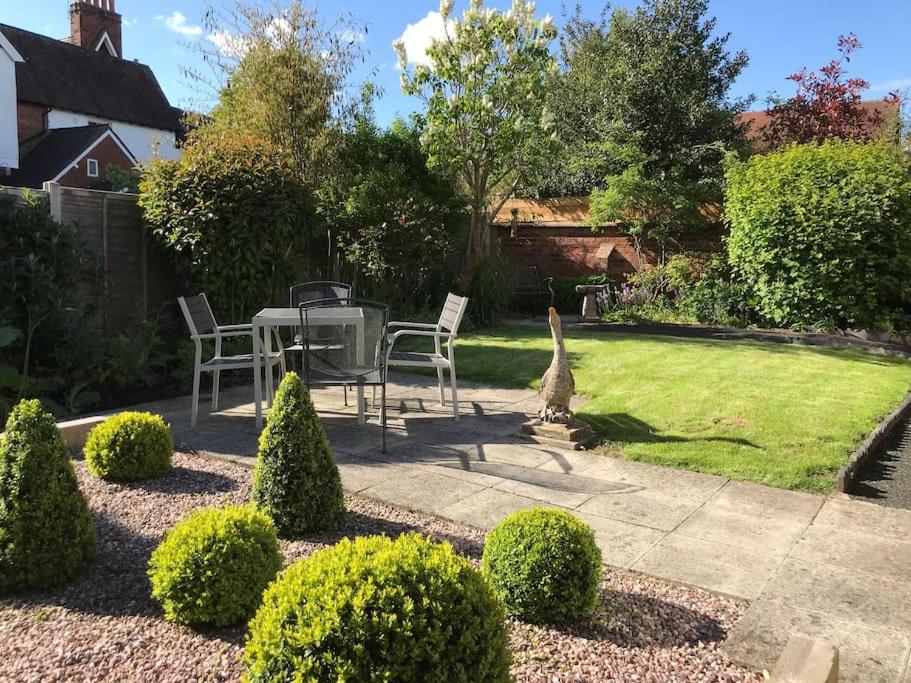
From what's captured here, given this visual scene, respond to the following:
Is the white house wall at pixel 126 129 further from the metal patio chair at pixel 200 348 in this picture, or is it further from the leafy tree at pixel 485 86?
the metal patio chair at pixel 200 348

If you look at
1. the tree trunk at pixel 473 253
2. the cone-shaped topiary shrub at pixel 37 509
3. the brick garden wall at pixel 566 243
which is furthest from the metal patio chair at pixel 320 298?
the brick garden wall at pixel 566 243

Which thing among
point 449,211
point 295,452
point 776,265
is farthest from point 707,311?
point 295,452

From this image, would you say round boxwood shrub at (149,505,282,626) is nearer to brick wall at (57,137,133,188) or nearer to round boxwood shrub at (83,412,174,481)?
round boxwood shrub at (83,412,174,481)

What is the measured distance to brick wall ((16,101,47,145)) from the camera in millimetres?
24984

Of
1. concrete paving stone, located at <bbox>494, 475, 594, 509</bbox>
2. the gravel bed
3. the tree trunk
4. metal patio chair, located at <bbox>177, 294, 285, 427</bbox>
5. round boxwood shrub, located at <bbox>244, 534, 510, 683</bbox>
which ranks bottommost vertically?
the gravel bed

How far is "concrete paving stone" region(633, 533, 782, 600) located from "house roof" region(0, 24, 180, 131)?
95.6 feet

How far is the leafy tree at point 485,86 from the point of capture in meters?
10.9

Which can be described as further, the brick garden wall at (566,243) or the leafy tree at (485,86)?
the brick garden wall at (566,243)

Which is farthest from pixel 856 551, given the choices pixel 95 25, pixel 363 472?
pixel 95 25

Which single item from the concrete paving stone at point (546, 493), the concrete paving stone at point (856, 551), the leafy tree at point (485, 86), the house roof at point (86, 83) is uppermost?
the house roof at point (86, 83)

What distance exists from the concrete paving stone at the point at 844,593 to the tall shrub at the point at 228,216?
19.7 feet

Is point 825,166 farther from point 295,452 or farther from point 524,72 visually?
point 295,452

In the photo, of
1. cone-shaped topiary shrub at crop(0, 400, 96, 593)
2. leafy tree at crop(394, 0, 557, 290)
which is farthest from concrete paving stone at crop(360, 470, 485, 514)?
leafy tree at crop(394, 0, 557, 290)

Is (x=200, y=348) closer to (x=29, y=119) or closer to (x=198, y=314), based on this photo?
(x=198, y=314)
